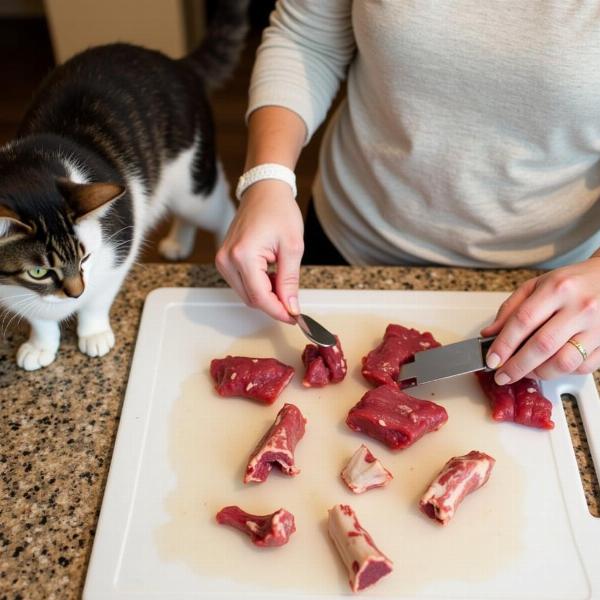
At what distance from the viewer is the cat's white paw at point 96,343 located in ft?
3.39

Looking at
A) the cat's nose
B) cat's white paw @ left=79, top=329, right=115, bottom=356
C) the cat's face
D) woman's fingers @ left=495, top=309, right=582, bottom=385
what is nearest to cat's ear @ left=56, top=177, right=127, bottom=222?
the cat's face

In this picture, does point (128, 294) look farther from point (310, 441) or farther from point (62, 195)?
point (310, 441)

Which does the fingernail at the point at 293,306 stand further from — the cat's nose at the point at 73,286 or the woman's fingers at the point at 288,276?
the cat's nose at the point at 73,286

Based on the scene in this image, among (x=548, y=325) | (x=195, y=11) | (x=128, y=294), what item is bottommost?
(x=195, y=11)

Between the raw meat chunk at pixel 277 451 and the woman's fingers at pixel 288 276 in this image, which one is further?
the woman's fingers at pixel 288 276

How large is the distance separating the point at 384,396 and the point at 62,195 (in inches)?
21.1

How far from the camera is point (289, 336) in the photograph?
1068 millimetres

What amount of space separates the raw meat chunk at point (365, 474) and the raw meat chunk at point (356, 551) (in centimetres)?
4

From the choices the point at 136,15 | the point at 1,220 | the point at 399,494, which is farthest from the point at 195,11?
the point at 399,494

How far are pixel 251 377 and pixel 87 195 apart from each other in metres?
0.34

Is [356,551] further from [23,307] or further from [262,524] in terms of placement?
[23,307]

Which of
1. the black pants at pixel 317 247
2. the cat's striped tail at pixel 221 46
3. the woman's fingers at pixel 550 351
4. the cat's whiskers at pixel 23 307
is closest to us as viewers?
the woman's fingers at pixel 550 351

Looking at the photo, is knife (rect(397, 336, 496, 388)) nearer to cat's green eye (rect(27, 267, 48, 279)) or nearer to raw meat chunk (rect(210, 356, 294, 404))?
raw meat chunk (rect(210, 356, 294, 404))

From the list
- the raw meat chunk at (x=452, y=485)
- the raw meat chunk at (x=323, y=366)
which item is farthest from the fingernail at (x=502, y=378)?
the raw meat chunk at (x=323, y=366)
